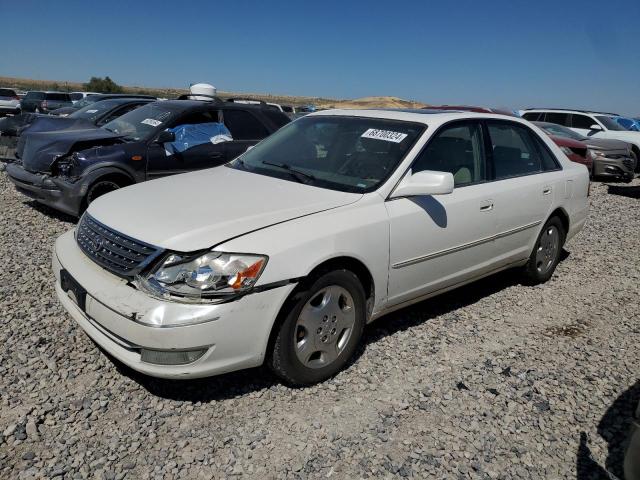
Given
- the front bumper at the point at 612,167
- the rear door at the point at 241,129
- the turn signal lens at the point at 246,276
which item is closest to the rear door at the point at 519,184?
the turn signal lens at the point at 246,276

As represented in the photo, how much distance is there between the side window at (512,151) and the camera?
4371 mm

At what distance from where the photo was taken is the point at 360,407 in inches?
119

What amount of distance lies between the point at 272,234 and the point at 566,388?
219 cm

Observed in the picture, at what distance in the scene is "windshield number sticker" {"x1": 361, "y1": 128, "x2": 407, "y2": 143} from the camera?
12.2 feet

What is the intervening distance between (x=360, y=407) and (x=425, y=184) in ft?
4.73

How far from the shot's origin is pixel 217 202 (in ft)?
10.5

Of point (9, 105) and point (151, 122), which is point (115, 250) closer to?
point (151, 122)

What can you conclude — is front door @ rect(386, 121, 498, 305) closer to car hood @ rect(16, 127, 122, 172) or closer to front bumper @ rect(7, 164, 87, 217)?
front bumper @ rect(7, 164, 87, 217)

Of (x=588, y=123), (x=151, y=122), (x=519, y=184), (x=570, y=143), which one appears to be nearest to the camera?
(x=519, y=184)

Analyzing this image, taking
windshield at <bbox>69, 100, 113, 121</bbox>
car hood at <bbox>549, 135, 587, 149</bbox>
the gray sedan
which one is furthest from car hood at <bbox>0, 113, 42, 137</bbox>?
the gray sedan

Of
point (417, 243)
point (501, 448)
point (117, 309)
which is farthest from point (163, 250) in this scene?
point (501, 448)

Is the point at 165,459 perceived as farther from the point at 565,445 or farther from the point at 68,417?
the point at 565,445

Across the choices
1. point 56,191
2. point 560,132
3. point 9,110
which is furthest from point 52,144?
point 9,110

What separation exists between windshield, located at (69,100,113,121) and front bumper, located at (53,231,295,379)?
7.91 m
